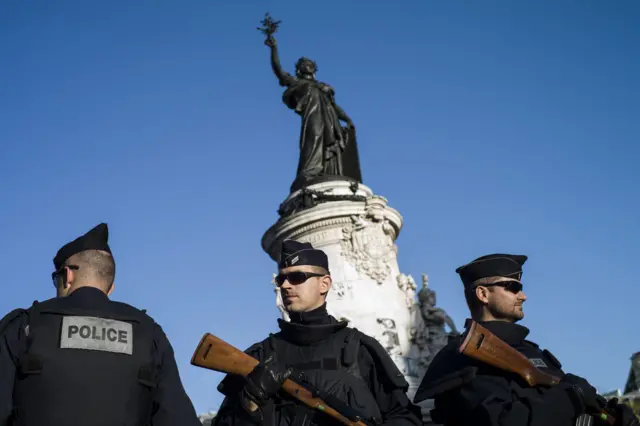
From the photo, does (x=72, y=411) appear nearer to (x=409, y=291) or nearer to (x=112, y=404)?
(x=112, y=404)

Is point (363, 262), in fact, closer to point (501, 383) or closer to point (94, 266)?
point (501, 383)

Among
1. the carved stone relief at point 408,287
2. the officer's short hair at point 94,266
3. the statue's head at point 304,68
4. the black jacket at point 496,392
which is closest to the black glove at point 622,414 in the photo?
the black jacket at point 496,392

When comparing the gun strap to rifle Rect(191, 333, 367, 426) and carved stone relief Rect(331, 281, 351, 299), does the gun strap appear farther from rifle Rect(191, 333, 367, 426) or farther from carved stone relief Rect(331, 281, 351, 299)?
carved stone relief Rect(331, 281, 351, 299)

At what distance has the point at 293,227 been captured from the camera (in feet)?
41.3

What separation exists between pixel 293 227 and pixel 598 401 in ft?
27.1

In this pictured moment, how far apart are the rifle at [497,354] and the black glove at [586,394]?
5.0 inches

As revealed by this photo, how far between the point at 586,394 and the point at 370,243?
8049 mm

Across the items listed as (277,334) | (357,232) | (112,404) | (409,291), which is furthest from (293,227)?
(112,404)

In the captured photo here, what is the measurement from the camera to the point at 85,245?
14.5 feet

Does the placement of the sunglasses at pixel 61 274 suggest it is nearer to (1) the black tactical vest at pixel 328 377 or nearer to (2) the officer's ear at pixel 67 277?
(2) the officer's ear at pixel 67 277

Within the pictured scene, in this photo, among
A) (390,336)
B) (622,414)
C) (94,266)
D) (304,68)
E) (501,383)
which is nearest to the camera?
(94,266)

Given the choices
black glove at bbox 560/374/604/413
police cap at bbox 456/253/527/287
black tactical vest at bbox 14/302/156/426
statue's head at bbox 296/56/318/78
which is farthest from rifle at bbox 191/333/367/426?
statue's head at bbox 296/56/318/78

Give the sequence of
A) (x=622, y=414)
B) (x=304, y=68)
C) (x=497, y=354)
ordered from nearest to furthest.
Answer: (x=497, y=354) < (x=622, y=414) < (x=304, y=68)

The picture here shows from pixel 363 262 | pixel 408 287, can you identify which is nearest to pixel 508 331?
pixel 363 262
